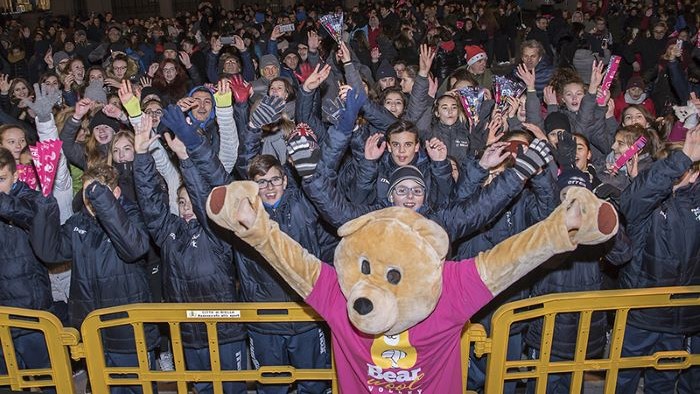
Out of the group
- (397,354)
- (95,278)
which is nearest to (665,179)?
(397,354)

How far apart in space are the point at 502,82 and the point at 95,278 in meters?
4.23

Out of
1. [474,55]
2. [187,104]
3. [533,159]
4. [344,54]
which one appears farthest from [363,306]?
[474,55]

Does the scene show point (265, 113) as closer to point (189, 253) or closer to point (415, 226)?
point (189, 253)

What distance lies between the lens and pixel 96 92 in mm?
8570

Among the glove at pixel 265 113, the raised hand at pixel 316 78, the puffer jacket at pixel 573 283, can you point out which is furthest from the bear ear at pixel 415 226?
the raised hand at pixel 316 78

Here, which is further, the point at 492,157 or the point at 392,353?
the point at 492,157

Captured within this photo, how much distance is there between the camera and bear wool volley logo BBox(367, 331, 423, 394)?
124 inches

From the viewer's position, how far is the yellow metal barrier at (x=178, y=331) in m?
3.94

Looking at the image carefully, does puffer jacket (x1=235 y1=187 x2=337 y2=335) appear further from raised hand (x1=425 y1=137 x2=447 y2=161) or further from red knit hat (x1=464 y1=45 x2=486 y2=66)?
red knit hat (x1=464 y1=45 x2=486 y2=66)

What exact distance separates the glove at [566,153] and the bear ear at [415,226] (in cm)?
195

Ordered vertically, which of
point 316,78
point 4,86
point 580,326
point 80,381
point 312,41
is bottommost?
point 80,381

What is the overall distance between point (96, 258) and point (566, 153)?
3.29 m

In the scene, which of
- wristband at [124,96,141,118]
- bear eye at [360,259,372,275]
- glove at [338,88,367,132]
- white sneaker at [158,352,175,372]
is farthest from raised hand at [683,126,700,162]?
white sneaker at [158,352,175,372]

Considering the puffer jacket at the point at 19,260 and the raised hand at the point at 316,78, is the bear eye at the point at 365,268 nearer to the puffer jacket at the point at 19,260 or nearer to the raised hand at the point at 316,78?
the puffer jacket at the point at 19,260
